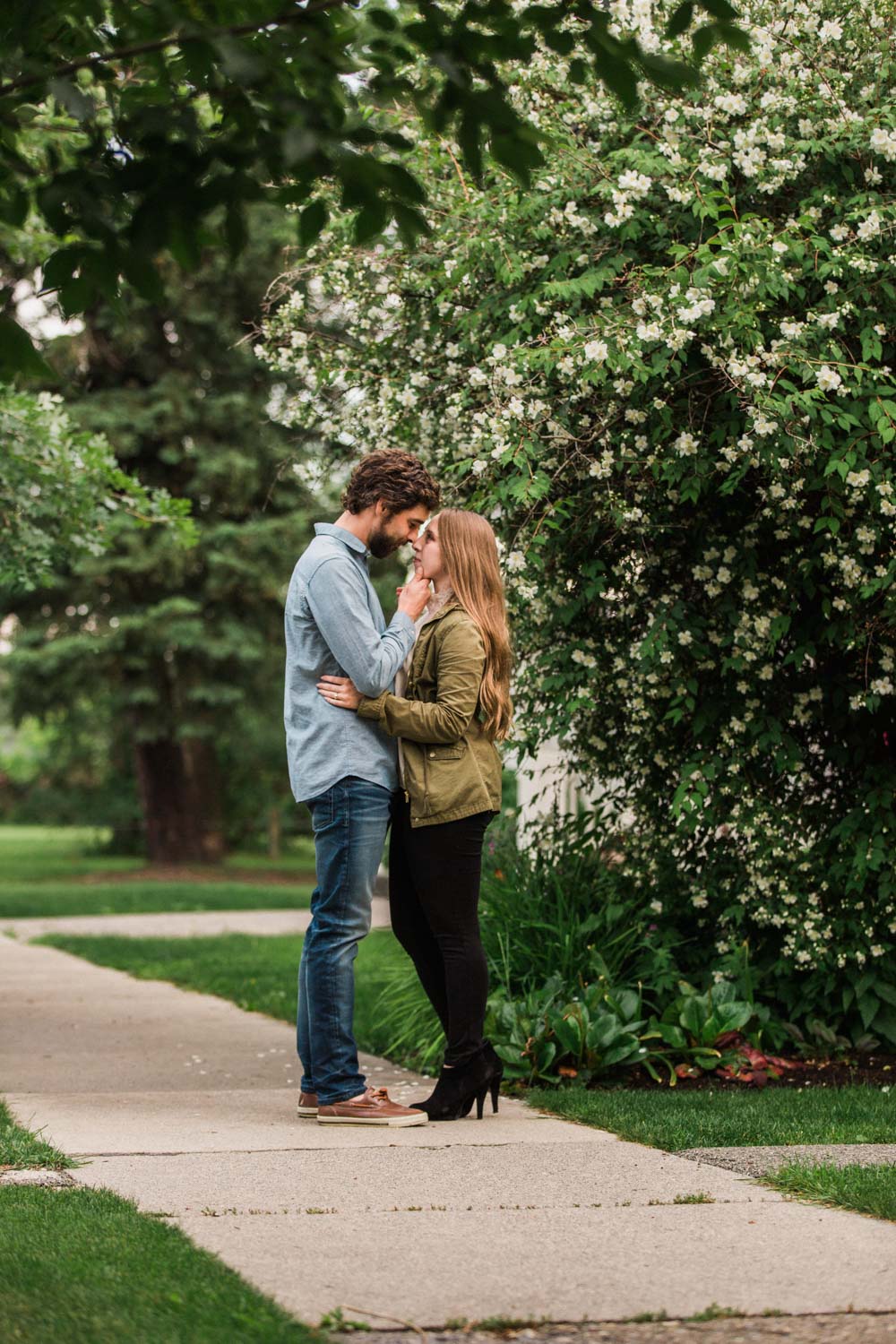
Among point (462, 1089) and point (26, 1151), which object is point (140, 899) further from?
point (26, 1151)

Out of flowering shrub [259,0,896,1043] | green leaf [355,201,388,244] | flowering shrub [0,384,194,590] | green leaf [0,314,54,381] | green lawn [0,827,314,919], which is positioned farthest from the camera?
green lawn [0,827,314,919]

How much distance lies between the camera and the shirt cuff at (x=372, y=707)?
503cm

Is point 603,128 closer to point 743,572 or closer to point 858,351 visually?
point 858,351

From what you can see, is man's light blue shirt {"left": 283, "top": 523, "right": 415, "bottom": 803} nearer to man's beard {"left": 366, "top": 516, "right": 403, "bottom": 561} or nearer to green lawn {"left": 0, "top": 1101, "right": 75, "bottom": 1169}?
man's beard {"left": 366, "top": 516, "right": 403, "bottom": 561}

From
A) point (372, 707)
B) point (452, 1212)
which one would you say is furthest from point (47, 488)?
point (452, 1212)

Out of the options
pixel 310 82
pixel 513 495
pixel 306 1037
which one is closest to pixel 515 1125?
pixel 306 1037

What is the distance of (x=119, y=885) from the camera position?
68.3ft

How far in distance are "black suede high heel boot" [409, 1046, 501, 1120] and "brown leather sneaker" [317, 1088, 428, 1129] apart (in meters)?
0.07

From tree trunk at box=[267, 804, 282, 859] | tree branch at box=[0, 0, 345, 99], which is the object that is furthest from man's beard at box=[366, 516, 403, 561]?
tree trunk at box=[267, 804, 282, 859]

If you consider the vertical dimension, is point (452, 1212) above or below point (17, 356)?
below

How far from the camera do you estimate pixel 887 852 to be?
19.9 feet

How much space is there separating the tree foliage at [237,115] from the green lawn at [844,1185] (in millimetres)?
2564

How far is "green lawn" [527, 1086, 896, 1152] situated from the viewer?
189 inches

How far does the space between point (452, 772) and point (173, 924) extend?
1028cm
